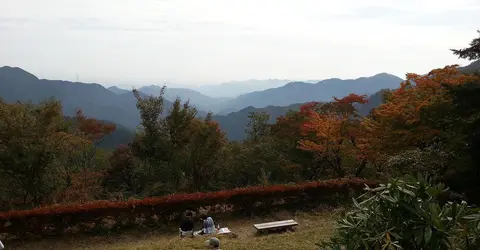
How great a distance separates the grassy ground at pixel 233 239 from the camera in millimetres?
9812

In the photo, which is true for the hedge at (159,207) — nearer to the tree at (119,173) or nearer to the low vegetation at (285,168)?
the low vegetation at (285,168)

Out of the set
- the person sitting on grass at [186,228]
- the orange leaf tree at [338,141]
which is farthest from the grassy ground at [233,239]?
the orange leaf tree at [338,141]

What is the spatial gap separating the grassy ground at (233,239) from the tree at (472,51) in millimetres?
6847

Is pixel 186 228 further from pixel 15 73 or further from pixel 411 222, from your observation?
pixel 15 73

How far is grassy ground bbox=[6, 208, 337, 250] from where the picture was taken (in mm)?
9812

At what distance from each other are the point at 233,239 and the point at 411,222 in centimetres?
727

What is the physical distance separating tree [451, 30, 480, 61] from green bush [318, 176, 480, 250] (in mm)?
10372

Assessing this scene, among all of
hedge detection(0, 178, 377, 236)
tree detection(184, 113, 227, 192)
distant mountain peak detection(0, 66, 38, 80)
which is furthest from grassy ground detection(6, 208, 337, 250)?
distant mountain peak detection(0, 66, 38, 80)

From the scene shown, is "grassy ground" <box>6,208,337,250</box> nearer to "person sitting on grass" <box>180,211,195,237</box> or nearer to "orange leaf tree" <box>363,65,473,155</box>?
"person sitting on grass" <box>180,211,195,237</box>

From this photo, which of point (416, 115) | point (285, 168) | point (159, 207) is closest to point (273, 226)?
point (159, 207)

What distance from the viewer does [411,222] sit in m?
4.06

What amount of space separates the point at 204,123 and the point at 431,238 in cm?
1773

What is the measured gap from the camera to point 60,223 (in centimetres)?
1181

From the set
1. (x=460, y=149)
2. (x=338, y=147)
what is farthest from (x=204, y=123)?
(x=460, y=149)
